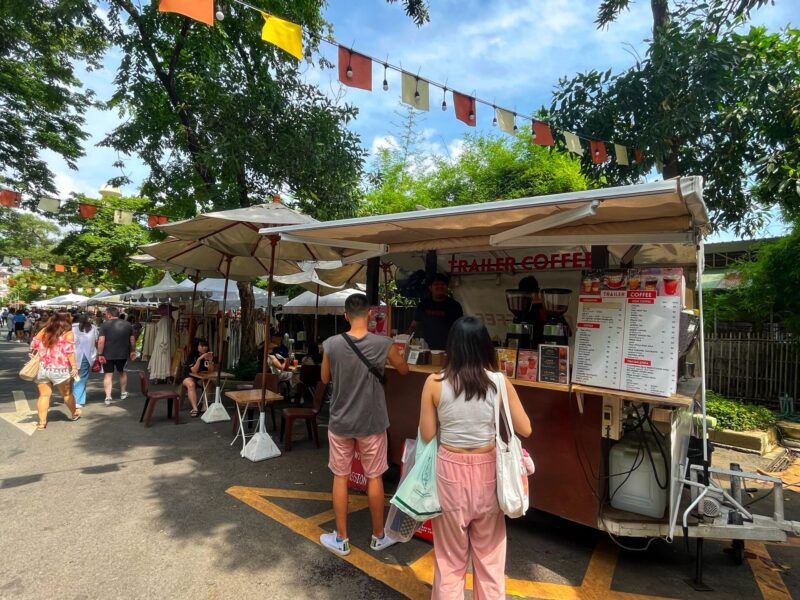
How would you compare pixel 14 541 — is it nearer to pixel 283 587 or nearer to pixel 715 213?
pixel 283 587

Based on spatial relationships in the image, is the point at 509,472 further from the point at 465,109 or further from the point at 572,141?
the point at 572,141

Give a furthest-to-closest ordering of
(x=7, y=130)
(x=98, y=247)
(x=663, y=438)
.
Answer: (x=98, y=247), (x=7, y=130), (x=663, y=438)

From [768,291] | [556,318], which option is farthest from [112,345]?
[768,291]

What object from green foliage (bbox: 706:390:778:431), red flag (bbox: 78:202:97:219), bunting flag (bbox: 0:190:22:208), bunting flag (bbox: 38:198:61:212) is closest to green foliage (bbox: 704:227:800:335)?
green foliage (bbox: 706:390:778:431)

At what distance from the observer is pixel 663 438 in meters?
3.14

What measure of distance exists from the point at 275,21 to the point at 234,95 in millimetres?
3977

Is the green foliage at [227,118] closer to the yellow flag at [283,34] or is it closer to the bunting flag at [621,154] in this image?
the yellow flag at [283,34]

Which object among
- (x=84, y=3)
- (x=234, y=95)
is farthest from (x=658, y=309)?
(x=84, y=3)

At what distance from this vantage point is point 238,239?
20.4 ft

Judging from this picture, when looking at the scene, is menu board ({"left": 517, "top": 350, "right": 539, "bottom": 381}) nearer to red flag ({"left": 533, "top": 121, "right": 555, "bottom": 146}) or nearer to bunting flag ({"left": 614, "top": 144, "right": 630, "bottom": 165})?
red flag ({"left": 533, "top": 121, "right": 555, "bottom": 146})

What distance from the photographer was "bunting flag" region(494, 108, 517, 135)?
6.62 metres

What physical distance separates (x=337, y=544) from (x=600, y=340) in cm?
236

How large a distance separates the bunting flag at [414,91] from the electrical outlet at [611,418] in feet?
14.9

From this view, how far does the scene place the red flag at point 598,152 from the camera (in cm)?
696
